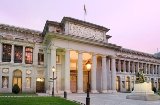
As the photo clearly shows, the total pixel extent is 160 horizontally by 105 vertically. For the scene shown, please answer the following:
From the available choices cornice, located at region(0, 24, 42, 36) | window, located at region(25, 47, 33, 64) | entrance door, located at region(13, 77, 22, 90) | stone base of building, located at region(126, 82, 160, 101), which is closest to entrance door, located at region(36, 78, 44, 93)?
entrance door, located at region(13, 77, 22, 90)

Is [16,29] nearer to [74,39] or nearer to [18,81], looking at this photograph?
[18,81]

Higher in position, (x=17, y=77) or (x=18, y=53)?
(x=18, y=53)

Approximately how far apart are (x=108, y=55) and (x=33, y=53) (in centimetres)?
1590

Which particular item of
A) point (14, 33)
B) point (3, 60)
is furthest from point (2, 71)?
point (14, 33)

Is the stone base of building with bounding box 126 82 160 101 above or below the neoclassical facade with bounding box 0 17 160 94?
below

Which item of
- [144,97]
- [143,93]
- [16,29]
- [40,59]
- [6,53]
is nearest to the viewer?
[144,97]

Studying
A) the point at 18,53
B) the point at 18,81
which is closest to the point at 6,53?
the point at 18,53

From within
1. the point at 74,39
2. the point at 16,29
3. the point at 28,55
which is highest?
the point at 16,29

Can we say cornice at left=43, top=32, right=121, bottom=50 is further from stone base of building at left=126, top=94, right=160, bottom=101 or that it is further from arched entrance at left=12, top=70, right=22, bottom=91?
stone base of building at left=126, top=94, right=160, bottom=101

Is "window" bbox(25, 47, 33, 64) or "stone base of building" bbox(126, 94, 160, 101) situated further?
"window" bbox(25, 47, 33, 64)

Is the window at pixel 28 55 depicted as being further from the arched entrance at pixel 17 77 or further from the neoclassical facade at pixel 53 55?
the arched entrance at pixel 17 77

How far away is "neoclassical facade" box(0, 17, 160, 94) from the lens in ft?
115

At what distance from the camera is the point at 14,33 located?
37.5 metres

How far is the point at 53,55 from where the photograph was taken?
3381 centimetres
